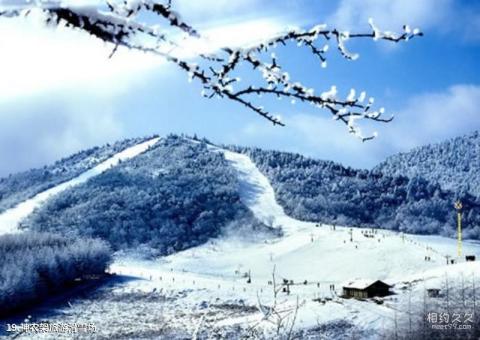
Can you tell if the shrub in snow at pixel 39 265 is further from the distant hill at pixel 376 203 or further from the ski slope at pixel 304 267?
the distant hill at pixel 376 203

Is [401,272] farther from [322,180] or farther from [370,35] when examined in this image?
[322,180]

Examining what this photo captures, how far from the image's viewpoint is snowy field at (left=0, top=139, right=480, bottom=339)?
46.2m

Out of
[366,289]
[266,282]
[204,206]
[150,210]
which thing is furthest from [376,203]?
[366,289]

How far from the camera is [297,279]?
8969 centimetres

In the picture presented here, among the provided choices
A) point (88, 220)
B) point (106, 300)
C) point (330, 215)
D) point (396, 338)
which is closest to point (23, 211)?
point (88, 220)

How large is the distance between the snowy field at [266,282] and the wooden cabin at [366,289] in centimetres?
131

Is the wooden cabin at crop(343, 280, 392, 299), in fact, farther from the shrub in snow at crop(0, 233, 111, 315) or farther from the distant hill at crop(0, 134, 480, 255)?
the distant hill at crop(0, 134, 480, 255)

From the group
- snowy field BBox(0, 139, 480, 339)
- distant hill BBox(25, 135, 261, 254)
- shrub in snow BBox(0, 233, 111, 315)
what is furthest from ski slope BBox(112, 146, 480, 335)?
distant hill BBox(25, 135, 261, 254)

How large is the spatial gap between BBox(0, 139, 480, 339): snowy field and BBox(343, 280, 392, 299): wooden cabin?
1.31 meters

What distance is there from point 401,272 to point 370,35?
268 ft

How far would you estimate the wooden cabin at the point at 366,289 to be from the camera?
56263 millimetres

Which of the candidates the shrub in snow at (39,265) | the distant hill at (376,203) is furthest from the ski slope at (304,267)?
the distant hill at (376,203)

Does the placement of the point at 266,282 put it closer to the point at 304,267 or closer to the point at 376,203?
the point at 304,267

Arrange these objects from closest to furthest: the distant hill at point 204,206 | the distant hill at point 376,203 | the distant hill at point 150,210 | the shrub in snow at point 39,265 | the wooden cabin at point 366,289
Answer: the wooden cabin at point 366,289
the shrub in snow at point 39,265
the distant hill at point 150,210
the distant hill at point 204,206
the distant hill at point 376,203
